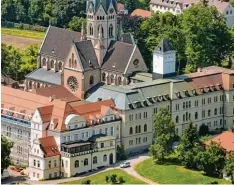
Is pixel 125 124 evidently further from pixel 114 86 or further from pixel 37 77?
pixel 37 77

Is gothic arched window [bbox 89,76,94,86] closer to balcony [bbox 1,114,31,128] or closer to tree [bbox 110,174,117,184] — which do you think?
balcony [bbox 1,114,31,128]

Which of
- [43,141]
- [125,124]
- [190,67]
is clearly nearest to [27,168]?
[43,141]

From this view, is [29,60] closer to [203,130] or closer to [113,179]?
[203,130]

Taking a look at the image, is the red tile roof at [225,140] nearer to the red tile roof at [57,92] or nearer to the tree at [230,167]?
the tree at [230,167]

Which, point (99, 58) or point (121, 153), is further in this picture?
point (99, 58)

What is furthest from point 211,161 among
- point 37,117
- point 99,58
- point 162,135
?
point 99,58

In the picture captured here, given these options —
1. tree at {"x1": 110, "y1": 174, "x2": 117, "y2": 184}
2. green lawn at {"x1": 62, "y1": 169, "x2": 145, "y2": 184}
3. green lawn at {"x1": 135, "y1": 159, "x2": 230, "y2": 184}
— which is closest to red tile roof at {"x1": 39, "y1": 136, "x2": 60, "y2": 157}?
green lawn at {"x1": 62, "y1": 169, "x2": 145, "y2": 184}
